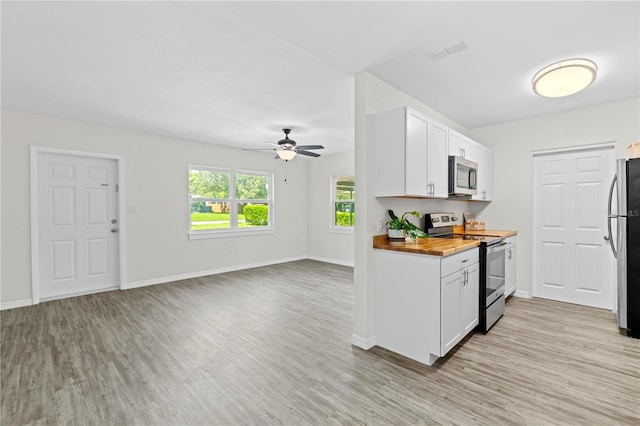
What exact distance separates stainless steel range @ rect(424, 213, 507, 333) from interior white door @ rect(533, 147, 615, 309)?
117 cm

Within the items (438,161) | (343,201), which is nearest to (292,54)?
(438,161)

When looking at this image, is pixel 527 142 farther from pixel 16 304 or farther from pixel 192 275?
pixel 16 304

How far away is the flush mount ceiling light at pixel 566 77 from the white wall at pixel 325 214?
13.4ft

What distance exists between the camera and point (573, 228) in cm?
386

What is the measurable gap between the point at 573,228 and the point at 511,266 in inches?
36.5

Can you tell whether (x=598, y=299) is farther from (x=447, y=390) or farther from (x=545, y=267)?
(x=447, y=390)

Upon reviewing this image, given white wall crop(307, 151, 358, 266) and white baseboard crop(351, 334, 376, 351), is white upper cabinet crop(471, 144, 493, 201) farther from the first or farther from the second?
white wall crop(307, 151, 358, 266)

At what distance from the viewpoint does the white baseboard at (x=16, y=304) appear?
147 inches

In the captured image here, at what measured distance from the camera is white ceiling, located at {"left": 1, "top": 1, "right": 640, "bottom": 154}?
1944 mm

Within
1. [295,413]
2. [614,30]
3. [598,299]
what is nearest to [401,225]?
[295,413]

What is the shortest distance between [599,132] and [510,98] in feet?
4.25

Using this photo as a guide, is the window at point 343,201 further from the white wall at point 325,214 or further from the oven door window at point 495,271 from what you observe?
the oven door window at point 495,271

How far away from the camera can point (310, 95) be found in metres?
3.34

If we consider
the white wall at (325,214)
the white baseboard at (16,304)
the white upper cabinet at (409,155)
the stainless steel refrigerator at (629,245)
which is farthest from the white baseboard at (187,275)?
the stainless steel refrigerator at (629,245)
